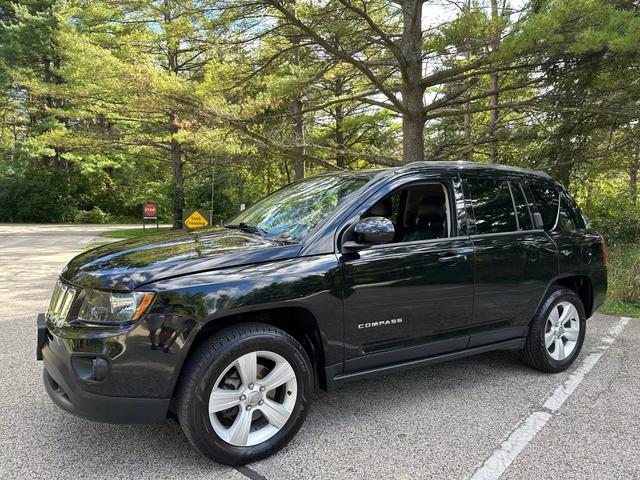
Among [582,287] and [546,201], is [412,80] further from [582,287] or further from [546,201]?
[582,287]

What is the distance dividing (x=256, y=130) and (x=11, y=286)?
241 inches

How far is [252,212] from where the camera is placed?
405 centimetres

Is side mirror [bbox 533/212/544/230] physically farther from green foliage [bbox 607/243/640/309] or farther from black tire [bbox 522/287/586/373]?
green foliage [bbox 607/243/640/309]

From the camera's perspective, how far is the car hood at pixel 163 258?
2521mm

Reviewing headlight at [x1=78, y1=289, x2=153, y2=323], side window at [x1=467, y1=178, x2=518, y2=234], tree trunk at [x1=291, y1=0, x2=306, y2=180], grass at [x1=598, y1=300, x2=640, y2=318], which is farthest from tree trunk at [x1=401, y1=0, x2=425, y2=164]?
headlight at [x1=78, y1=289, x2=153, y2=323]

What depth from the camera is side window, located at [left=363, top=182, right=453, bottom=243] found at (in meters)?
3.59

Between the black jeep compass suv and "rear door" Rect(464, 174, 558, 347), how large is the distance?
1cm

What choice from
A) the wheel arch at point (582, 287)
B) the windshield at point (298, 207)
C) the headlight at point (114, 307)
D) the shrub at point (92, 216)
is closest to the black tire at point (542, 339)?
the wheel arch at point (582, 287)

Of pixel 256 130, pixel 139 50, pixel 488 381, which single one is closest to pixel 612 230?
pixel 256 130

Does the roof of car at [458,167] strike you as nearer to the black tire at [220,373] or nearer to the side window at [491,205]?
the side window at [491,205]

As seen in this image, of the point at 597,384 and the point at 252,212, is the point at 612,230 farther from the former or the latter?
the point at 252,212

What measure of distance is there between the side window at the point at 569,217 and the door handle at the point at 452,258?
134cm

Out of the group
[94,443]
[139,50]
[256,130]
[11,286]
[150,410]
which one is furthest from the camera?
[139,50]

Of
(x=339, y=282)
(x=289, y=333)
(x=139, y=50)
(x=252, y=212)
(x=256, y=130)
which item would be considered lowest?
(x=289, y=333)
